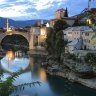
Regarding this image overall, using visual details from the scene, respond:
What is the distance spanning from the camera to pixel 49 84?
21938mm

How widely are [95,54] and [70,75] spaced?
2415 mm

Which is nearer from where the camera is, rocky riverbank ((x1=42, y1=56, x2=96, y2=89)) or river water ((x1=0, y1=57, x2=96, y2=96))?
river water ((x1=0, y1=57, x2=96, y2=96))

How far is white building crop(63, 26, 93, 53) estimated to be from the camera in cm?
2652

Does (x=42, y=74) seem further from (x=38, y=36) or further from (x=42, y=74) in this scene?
(x=38, y=36)

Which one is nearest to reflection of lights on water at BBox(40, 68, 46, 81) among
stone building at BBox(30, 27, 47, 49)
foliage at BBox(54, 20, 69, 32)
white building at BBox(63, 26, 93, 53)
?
white building at BBox(63, 26, 93, 53)

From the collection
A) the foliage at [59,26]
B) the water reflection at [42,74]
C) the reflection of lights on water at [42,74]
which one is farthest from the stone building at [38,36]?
the water reflection at [42,74]

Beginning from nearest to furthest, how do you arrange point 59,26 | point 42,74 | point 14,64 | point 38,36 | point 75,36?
point 42,74 < point 75,36 < point 14,64 < point 59,26 < point 38,36

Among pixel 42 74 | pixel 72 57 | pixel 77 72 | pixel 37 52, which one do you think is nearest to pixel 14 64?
pixel 42 74

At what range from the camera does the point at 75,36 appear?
1179 inches

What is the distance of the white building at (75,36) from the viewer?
87.0ft

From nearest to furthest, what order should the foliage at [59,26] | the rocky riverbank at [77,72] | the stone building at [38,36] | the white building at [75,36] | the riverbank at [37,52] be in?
the rocky riverbank at [77,72]
the white building at [75,36]
the foliage at [59,26]
the riverbank at [37,52]
the stone building at [38,36]

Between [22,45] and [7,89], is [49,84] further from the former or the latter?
[22,45]

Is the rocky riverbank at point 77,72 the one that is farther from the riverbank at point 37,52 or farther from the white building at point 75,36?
the riverbank at point 37,52

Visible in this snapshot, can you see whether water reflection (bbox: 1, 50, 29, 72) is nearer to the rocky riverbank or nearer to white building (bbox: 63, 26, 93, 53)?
the rocky riverbank
